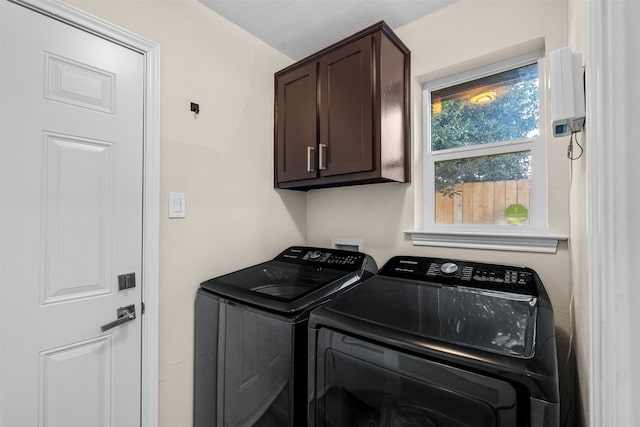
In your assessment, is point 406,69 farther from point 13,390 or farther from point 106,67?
point 13,390

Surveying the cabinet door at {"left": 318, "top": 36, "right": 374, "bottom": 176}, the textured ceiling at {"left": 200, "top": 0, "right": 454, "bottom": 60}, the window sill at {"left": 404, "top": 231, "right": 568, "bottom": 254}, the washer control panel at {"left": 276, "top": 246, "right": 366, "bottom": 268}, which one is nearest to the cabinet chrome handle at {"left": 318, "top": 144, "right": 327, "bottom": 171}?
the cabinet door at {"left": 318, "top": 36, "right": 374, "bottom": 176}

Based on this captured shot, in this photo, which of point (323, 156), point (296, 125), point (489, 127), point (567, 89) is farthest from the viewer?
point (296, 125)

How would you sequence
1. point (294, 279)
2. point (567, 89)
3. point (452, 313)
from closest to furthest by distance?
point (567, 89), point (452, 313), point (294, 279)

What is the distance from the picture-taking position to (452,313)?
102cm

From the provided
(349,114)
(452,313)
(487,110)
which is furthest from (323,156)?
(452,313)

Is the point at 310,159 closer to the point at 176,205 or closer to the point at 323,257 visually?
the point at 323,257

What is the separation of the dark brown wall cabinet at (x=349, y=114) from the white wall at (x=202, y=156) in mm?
224

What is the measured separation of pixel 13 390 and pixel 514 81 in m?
2.66

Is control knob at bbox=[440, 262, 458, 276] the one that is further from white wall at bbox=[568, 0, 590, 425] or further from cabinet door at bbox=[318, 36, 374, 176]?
cabinet door at bbox=[318, 36, 374, 176]

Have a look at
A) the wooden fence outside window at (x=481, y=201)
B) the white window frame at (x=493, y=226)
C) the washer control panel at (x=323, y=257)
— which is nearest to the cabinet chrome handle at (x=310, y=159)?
the washer control panel at (x=323, y=257)

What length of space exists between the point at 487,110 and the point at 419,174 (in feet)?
1.68

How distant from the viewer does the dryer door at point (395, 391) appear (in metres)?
0.72

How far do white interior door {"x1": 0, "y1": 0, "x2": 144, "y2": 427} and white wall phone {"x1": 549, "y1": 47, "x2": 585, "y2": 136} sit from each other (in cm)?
165

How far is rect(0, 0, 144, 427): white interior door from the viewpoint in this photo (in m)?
1.05
